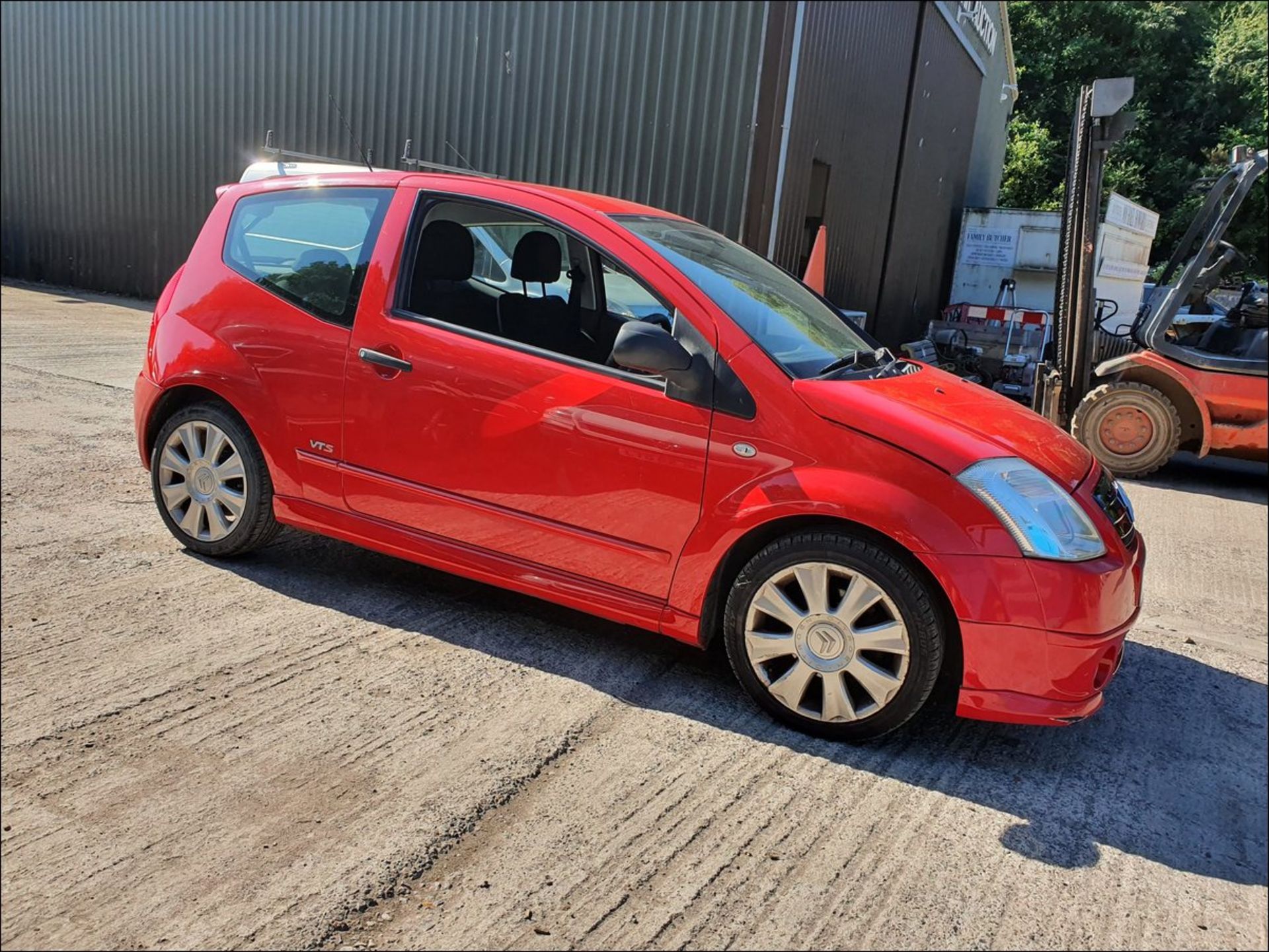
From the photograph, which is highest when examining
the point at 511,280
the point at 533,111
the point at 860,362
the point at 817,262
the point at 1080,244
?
the point at 533,111

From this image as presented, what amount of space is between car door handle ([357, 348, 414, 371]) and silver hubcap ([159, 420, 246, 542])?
31.5 inches

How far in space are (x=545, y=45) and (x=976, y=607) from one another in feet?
35.6

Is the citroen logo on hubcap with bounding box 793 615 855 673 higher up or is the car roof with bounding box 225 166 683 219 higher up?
the car roof with bounding box 225 166 683 219

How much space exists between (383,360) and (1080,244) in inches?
242

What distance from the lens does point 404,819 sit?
2.70 m

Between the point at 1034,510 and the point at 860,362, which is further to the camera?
the point at 860,362

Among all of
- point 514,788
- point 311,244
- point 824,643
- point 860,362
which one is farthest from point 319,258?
point 824,643

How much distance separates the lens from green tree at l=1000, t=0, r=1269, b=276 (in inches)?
215

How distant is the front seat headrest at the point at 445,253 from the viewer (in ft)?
12.9

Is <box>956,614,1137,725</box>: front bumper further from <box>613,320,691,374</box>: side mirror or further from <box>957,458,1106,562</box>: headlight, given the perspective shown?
<box>613,320,691,374</box>: side mirror

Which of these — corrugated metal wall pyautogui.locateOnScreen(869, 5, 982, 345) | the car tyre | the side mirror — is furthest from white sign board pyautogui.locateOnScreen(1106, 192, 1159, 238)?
the car tyre

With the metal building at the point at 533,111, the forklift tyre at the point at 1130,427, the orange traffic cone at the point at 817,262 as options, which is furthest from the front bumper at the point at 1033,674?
the metal building at the point at 533,111

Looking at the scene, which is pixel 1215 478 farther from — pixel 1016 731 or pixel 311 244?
pixel 311 244

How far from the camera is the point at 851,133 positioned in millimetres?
13133
